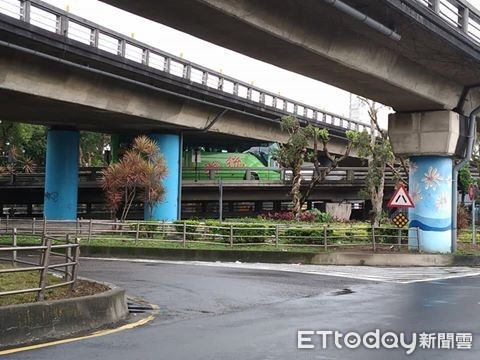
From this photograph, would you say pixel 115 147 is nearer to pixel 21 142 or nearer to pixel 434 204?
pixel 21 142

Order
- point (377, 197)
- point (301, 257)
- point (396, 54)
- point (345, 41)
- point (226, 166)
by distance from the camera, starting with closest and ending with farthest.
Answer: point (345, 41)
point (396, 54)
point (301, 257)
point (377, 197)
point (226, 166)

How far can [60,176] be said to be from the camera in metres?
36.9

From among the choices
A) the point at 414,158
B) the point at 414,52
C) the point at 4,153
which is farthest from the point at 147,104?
the point at 4,153

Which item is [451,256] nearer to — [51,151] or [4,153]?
[51,151]

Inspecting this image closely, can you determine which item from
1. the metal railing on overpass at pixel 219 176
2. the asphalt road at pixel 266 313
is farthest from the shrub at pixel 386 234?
the metal railing on overpass at pixel 219 176

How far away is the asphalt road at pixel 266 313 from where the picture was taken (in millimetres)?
7668

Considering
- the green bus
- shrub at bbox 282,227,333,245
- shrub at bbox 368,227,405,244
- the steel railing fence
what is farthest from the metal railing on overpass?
shrub at bbox 282,227,333,245

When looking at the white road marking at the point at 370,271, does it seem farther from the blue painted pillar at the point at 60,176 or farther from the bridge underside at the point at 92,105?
the blue painted pillar at the point at 60,176

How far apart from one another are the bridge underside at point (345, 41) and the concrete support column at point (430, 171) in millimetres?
1299

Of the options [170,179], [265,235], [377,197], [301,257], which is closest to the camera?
[301,257]

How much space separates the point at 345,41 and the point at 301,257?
891 centimetres

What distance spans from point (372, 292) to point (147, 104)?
1901cm

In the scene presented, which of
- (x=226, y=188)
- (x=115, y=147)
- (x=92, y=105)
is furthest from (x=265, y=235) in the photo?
(x=115, y=147)

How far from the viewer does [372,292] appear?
47.0 ft
